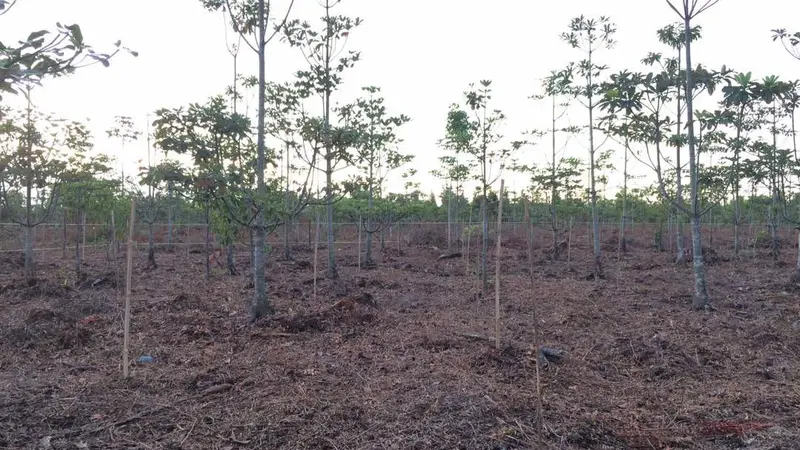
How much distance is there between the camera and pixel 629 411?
Result: 13.4 ft

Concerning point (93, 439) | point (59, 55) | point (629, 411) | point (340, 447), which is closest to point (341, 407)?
point (340, 447)

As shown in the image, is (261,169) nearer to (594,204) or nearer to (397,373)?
(397,373)

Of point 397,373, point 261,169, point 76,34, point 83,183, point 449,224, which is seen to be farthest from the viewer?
point 449,224

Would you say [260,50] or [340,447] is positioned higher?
[260,50]

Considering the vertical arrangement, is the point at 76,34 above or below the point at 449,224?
above

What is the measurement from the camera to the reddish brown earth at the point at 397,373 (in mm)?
3664

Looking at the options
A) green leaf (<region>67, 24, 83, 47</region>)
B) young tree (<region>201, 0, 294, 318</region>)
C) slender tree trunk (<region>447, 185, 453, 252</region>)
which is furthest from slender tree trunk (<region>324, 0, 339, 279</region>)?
slender tree trunk (<region>447, 185, 453, 252</region>)

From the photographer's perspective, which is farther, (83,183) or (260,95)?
(83,183)

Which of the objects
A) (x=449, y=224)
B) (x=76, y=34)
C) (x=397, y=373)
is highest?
(x=76, y=34)

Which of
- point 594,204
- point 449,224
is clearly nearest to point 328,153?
point 594,204

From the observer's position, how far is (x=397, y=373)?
4945 millimetres

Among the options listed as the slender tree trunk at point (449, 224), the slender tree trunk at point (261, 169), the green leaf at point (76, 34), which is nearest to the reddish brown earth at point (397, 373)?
the slender tree trunk at point (261, 169)

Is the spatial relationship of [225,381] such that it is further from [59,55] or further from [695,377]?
[695,377]

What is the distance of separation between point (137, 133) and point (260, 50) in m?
8.65
